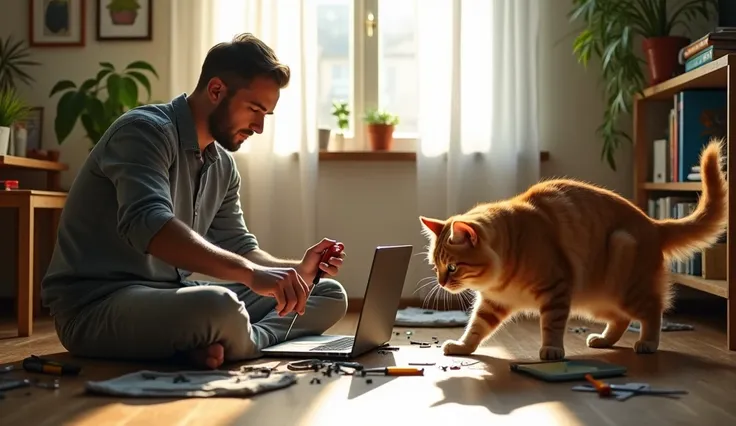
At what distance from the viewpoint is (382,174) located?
13.9 ft

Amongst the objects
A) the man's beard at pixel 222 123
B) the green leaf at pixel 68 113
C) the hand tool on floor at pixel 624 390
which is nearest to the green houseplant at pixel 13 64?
the green leaf at pixel 68 113

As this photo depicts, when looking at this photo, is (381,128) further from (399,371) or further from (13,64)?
(399,371)

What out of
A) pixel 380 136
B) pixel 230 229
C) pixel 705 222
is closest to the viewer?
pixel 705 222

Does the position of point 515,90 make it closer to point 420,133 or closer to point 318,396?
point 420,133

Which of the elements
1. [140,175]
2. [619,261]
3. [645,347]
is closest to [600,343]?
[645,347]

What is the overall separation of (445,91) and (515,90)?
31 cm

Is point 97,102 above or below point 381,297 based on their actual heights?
above

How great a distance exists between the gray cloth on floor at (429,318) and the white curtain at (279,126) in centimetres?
62

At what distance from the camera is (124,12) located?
4246mm

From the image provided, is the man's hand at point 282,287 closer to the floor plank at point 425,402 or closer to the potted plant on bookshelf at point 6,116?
the floor plank at point 425,402

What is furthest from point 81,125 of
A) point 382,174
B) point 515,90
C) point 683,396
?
point 683,396

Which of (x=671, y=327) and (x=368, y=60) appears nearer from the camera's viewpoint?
(x=671, y=327)

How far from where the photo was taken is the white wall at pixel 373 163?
419 cm

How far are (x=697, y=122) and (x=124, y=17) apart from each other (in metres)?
2.58
